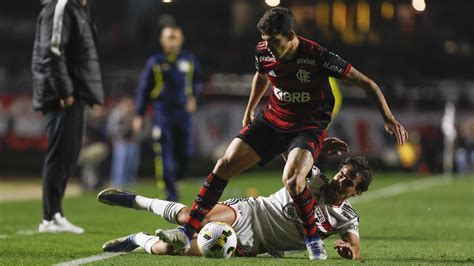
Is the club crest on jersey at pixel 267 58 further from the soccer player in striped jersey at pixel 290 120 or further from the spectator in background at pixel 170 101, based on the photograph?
the spectator in background at pixel 170 101

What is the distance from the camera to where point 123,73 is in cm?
3122

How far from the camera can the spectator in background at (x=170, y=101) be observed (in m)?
14.2

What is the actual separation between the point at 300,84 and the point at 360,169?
0.80 m

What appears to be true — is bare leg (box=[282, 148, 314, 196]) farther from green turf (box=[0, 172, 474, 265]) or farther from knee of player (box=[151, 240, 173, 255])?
knee of player (box=[151, 240, 173, 255])

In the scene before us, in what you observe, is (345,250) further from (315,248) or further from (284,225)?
(284,225)

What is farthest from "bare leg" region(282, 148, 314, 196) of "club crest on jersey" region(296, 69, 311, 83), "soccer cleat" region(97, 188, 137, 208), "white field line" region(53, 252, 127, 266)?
"white field line" region(53, 252, 127, 266)

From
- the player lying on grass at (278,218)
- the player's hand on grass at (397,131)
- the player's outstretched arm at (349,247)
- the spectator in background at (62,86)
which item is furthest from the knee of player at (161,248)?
the spectator in background at (62,86)

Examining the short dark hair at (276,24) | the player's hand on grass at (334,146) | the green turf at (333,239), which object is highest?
the short dark hair at (276,24)

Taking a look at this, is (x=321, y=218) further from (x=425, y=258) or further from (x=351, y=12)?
(x=351, y=12)

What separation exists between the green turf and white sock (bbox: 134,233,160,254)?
3.5 inches

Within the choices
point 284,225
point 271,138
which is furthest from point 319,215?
point 271,138

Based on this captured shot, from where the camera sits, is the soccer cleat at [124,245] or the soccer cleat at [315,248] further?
the soccer cleat at [124,245]

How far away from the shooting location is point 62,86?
988 centimetres

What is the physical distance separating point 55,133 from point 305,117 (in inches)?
123
